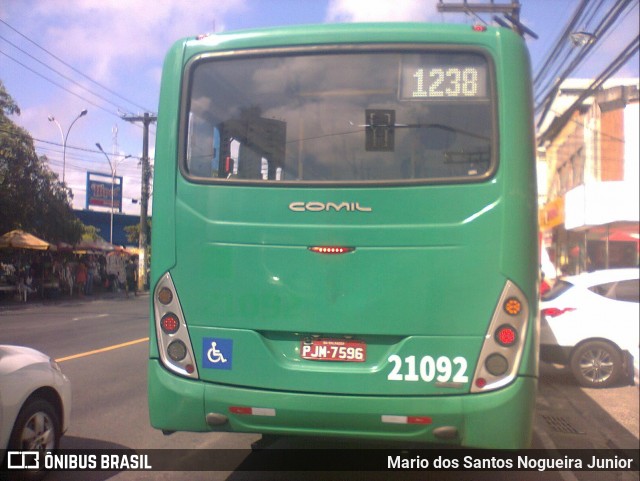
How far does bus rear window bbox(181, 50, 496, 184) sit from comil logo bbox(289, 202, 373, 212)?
0.52ft

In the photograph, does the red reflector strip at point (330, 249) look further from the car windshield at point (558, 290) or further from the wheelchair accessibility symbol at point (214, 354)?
the car windshield at point (558, 290)

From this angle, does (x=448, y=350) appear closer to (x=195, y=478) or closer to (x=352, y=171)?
(x=352, y=171)

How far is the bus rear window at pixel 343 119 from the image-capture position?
4.27 m

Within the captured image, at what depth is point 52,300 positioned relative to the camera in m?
21.4

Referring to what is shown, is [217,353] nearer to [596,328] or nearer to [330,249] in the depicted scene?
[330,249]

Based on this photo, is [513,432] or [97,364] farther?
[97,364]

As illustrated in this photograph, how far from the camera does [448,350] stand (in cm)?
411

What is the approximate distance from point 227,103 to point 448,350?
2315 mm

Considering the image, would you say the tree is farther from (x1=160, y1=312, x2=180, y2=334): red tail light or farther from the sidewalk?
(x1=160, y1=312, x2=180, y2=334): red tail light

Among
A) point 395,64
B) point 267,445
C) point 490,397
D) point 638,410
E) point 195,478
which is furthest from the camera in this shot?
point 638,410

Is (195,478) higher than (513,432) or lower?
lower

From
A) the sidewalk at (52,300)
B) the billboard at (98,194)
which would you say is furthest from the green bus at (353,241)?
the billboard at (98,194)

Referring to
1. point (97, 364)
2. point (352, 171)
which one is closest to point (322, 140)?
point (352, 171)

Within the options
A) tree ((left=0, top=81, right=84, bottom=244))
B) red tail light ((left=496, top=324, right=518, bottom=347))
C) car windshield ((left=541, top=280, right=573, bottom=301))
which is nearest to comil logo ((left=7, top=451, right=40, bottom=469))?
red tail light ((left=496, top=324, right=518, bottom=347))
